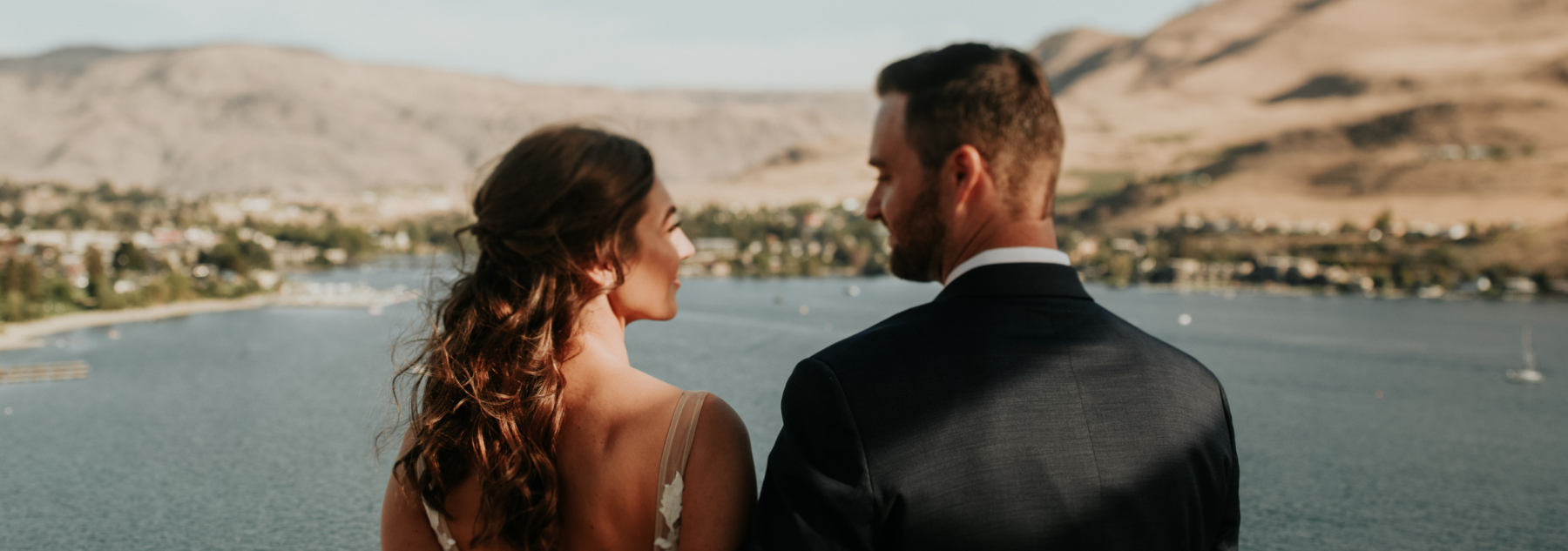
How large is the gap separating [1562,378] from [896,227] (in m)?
48.4

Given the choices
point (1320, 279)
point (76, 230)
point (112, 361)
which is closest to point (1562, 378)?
point (1320, 279)

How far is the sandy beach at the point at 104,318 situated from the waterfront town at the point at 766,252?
777mm

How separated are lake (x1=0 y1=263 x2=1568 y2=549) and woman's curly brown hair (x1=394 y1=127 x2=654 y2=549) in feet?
1.87

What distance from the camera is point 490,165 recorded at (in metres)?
1.80

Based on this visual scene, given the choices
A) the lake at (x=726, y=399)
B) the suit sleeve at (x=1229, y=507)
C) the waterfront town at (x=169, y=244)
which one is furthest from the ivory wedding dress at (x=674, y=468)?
the waterfront town at (x=169, y=244)

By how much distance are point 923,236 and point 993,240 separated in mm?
93

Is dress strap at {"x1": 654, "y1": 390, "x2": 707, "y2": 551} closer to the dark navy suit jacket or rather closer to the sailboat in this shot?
the dark navy suit jacket

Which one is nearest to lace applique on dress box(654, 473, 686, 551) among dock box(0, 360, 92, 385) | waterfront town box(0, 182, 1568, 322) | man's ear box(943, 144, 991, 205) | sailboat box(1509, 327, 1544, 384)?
man's ear box(943, 144, 991, 205)

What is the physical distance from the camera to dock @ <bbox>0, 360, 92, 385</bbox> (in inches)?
1351

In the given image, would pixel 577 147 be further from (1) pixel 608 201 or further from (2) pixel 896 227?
(2) pixel 896 227

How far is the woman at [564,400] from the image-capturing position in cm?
149

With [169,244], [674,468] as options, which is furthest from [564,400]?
[169,244]

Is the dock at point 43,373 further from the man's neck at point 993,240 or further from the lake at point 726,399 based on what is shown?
the man's neck at point 993,240

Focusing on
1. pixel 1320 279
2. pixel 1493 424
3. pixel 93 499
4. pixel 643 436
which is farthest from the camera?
pixel 1320 279
